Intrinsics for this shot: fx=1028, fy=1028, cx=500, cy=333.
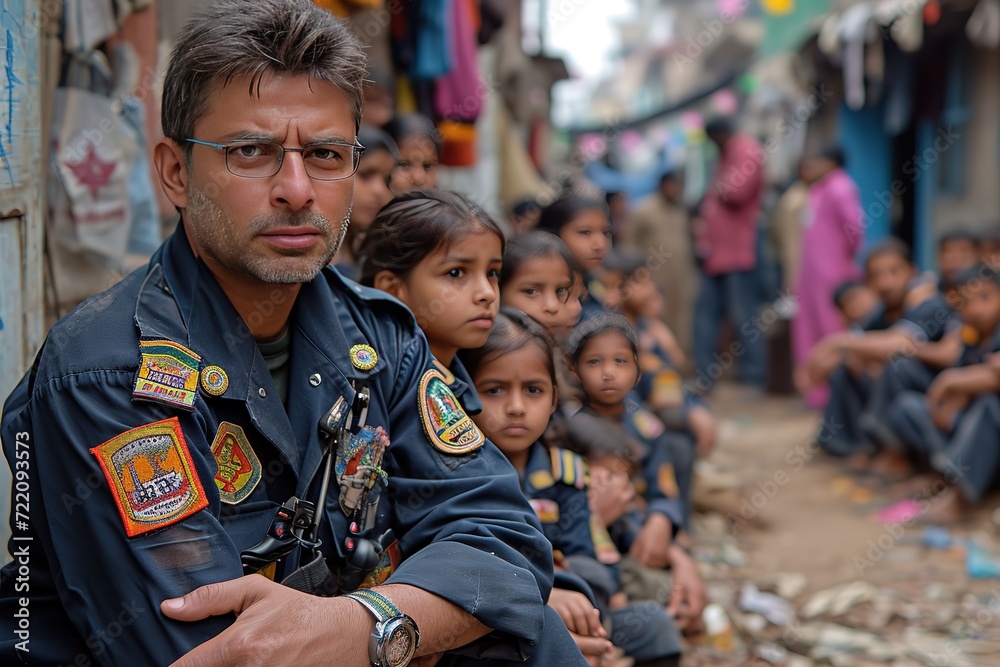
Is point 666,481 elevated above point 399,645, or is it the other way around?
point 399,645

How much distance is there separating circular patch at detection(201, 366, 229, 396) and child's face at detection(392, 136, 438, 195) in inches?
86.5

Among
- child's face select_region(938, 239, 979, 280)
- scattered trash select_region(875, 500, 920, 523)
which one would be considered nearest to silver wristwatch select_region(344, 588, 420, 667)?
scattered trash select_region(875, 500, 920, 523)

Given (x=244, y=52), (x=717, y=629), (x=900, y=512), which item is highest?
(x=244, y=52)

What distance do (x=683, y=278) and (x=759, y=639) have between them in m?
6.83

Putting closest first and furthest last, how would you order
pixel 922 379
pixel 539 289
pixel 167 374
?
pixel 167 374 < pixel 539 289 < pixel 922 379

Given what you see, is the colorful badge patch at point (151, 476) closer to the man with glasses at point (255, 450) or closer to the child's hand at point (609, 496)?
the man with glasses at point (255, 450)

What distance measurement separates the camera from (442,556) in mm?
1900

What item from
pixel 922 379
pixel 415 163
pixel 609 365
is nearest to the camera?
pixel 609 365

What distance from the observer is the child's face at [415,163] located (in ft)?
13.1

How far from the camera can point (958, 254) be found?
22.1 feet

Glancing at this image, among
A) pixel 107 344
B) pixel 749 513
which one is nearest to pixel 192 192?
pixel 107 344

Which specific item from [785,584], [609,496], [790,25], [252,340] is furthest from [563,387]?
[790,25]

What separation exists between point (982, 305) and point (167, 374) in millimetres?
5300

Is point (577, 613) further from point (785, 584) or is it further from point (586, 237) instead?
point (785, 584)
